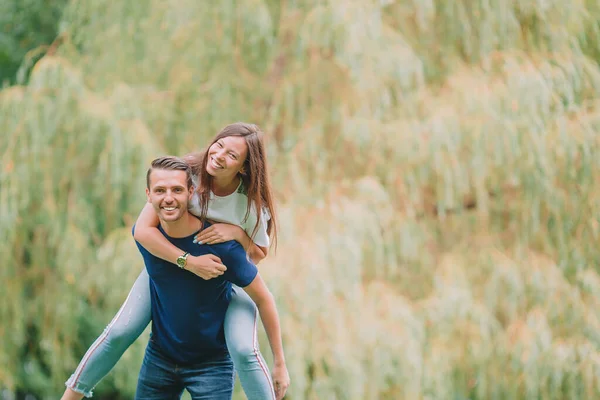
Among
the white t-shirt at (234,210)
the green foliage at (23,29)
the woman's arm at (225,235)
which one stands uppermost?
the green foliage at (23,29)

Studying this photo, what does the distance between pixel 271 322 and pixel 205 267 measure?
11.5 inches

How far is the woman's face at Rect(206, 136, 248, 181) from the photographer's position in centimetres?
228

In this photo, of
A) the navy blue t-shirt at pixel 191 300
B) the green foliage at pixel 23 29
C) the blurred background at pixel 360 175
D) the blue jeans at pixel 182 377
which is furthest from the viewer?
the green foliage at pixel 23 29

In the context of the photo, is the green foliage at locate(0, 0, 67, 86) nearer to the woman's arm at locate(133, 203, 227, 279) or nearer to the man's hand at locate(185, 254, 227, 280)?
the woman's arm at locate(133, 203, 227, 279)

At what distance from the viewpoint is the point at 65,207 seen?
5242 mm

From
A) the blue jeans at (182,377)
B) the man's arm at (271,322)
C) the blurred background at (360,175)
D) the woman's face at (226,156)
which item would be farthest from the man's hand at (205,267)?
the blurred background at (360,175)

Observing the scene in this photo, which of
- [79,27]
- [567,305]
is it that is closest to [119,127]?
[79,27]

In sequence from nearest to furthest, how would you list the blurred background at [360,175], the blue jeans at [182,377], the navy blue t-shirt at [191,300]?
the navy blue t-shirt at [191,300]
the blue jeans at [182,377]
the blurred background at [360,175]

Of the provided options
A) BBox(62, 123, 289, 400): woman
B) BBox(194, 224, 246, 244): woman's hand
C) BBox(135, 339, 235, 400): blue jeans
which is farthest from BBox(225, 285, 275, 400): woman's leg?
BBox(194, 224, 246, 244): woman's hand

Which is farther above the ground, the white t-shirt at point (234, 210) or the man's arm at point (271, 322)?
the white t-shirt at point (234, 210)

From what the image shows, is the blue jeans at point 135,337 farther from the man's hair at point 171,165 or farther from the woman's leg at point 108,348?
the man's hair at point 171,165

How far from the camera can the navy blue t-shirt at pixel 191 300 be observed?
2346 millimetres

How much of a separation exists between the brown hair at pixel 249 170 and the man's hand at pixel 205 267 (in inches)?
5.1

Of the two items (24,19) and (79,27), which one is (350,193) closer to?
(79,27)
